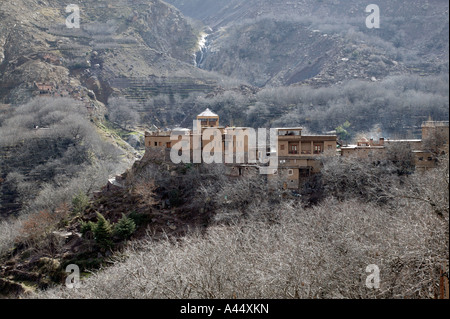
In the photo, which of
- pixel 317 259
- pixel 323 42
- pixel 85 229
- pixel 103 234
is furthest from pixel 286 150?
pixel 323 42

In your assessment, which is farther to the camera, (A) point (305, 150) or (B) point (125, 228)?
(A) point (305, 150)

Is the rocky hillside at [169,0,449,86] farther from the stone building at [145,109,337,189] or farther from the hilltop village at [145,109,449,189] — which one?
the hilltop village at [145,109,449,189]

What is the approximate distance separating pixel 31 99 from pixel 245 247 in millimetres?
75877

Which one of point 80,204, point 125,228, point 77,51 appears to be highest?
point 77,51

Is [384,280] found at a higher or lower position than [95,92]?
lower

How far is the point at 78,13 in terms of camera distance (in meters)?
125

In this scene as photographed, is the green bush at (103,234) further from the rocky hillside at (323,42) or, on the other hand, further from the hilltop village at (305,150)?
the rocky hillside at (323,42)

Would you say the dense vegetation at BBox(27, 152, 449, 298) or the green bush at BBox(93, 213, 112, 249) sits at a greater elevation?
the dense vegetation at BBox(27, 152, 449, 298)

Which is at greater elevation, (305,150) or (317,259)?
(305,150)

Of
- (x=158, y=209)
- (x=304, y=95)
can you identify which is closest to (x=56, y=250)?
(x=158, y=209)

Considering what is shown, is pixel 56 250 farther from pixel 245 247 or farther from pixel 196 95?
Answer: pixel 196 95

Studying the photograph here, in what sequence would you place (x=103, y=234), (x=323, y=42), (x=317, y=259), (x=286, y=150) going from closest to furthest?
(x=317, y=259) → (x=103, y=234) → (x=286, y=150) → (x=323, y=42)

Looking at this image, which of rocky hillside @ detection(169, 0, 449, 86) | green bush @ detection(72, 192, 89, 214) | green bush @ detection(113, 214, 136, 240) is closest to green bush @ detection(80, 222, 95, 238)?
green bush @ detection(113, 214, 136, 240)

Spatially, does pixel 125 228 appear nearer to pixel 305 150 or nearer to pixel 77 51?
pixel 305 150
